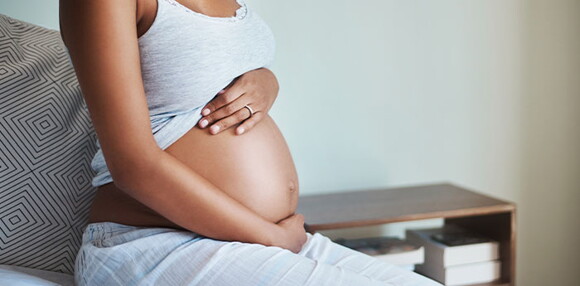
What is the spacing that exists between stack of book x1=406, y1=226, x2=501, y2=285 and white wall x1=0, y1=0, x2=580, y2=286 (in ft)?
0.96

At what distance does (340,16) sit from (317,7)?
71 millimetres

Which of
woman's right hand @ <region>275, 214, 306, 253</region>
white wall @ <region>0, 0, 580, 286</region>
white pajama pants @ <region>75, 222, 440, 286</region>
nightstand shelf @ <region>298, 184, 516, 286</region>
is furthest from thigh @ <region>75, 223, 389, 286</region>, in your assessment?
white wall @ <region>0, 0, 580, 286</region>

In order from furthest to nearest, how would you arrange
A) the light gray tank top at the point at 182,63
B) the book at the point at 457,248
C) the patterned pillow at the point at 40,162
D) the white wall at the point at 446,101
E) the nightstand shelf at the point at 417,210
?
the white wall at the point at 446,101
the book at the point at 457,248
the nightstand shelf at the point at 417,210
the patterned pillow at the point at 40,162
the light gray tank top at the point at 182,63

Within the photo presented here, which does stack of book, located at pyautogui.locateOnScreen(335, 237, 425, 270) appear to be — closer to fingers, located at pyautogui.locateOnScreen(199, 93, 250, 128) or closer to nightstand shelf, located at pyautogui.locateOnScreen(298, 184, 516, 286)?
nightstand shelf, located at pyautogui.locateOnScreen(298, 184, 516, 286)

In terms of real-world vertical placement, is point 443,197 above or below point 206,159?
below

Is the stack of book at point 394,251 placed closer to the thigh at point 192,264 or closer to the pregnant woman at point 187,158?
the pregnant woman at point 187,158

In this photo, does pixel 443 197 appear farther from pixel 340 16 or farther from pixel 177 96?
pixel 177 96

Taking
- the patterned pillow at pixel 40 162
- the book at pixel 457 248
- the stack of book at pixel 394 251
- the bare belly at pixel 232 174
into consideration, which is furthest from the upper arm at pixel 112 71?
the book at pixel 457 248

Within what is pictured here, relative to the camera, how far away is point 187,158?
3.42 feet

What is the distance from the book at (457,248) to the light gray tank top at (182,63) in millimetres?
836

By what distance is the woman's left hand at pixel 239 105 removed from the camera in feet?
3.51

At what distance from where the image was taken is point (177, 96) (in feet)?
3.33

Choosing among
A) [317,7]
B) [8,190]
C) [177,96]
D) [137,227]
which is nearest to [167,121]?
[177,96]

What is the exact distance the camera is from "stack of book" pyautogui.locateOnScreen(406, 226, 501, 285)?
66.0 inches
